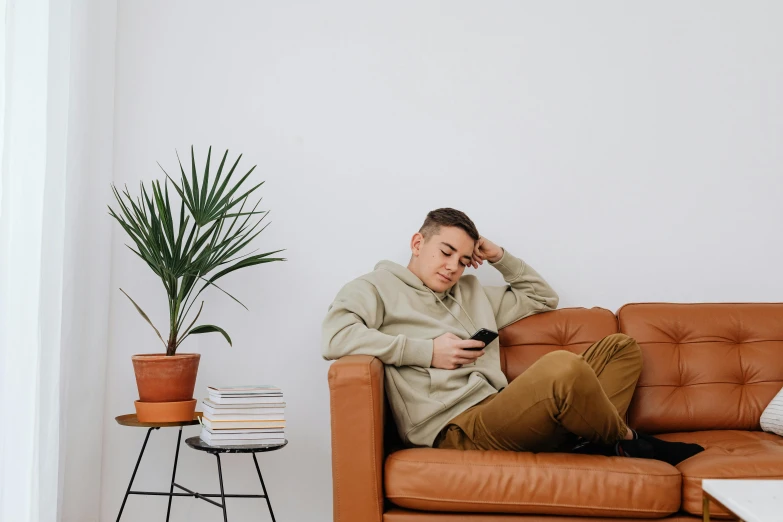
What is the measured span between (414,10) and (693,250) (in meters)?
1.54

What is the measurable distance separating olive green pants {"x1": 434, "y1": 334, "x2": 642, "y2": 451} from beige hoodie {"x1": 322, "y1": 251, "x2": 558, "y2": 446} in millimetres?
87

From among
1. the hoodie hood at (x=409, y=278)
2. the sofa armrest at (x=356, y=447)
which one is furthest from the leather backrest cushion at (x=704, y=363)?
the sofa armrest at (x=356, y=447)

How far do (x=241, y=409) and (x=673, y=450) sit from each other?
4.34ft

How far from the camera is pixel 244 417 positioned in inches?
88.6


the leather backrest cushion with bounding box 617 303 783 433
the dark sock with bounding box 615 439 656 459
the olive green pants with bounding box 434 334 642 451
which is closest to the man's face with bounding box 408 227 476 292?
the olive green pants with bounding box 434 334 642 451

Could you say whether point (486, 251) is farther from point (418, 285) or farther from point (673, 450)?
point (673, 450)

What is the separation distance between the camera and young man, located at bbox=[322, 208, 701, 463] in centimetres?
195

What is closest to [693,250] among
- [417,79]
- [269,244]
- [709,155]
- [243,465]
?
[709,155]

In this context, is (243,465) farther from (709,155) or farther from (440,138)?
(709,155)

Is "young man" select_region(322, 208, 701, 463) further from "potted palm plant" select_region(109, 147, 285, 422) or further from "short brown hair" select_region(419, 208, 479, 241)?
"potted palm plant" select_region(109, 147, 285, 422)

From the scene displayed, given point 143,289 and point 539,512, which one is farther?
point 143,289

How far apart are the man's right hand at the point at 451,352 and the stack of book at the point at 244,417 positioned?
0.53m

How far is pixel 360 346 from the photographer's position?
213cm

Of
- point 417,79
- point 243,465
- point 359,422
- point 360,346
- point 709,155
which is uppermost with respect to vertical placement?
point 417,79
